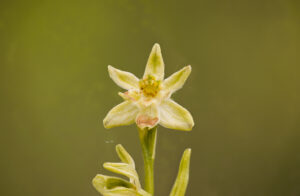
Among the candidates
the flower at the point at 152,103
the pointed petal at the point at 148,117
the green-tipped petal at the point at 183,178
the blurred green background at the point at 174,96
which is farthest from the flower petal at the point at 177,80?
the blurred green background at the point at 174,96

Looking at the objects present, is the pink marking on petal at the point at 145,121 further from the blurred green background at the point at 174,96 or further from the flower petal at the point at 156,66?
the blurred green background at the point at 174,96

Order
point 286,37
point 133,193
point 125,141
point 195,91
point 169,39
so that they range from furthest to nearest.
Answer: point 286,37
point 169,39
point 195,91
point 125,141
point 133,193

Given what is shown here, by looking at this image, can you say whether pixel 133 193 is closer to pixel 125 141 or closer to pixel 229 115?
pixel 125 141

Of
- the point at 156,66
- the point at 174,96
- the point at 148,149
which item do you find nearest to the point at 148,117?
the point at 148,149

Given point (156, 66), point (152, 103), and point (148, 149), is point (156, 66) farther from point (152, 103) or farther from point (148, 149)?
point (148, 149)

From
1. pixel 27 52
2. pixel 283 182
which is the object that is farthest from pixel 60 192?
pixel 283 182

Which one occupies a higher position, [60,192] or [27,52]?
[27,52]
